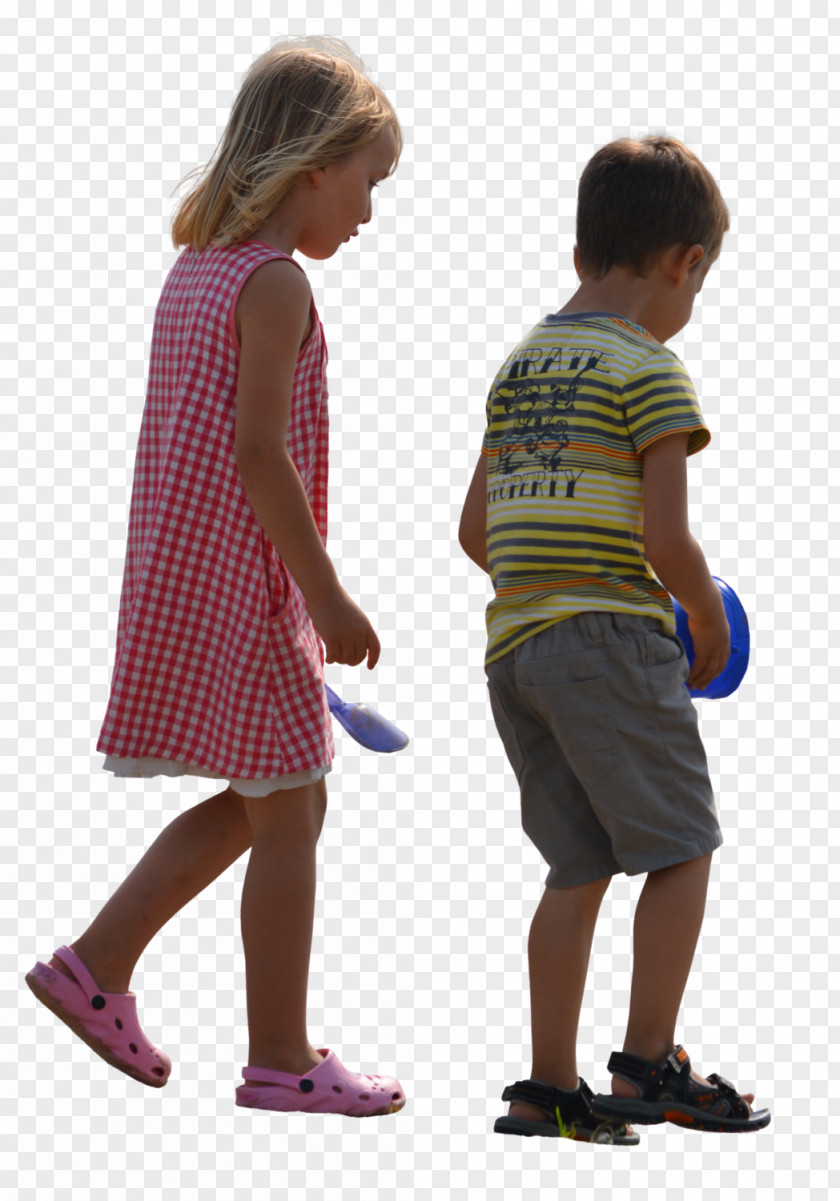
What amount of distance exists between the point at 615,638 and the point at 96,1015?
1.32 m

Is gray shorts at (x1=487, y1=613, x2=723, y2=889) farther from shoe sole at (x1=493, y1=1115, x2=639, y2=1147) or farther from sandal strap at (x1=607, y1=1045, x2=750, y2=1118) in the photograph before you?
shoe sole at (x1=493, y1=1115, x2=639, y2=1147)

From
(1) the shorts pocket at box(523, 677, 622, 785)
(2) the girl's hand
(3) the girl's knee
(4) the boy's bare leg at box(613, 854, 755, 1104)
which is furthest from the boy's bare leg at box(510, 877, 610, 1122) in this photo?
(2) the girl's hand

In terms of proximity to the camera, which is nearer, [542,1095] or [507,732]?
[542,1095]

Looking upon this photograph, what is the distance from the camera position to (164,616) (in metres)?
3.17

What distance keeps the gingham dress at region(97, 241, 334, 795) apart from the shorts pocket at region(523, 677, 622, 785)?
0.48 metres

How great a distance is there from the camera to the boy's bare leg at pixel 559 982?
3043 mm

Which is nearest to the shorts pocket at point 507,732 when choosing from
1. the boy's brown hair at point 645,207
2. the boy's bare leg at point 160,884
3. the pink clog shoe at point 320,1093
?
the boy's bare leg at point 160,884

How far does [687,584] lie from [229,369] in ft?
3.25

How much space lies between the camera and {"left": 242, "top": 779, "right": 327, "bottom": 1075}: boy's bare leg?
3.13 metres

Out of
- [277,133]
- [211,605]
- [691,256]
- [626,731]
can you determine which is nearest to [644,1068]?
[626,731]

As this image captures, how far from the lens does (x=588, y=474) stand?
3.02m

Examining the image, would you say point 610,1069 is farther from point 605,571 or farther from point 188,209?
point 188,209

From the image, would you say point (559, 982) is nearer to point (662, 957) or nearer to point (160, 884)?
point (662, 957)

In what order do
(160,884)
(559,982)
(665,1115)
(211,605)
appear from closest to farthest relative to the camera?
(665,1115) < (559,982) < (211,605) < (160,884)
